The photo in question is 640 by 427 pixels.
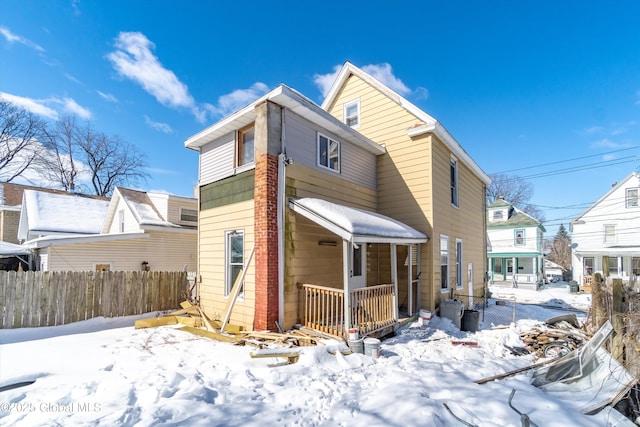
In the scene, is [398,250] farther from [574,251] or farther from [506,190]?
[506,190]

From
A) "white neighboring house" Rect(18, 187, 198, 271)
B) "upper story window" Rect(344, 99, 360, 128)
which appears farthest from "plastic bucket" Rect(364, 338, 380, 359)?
"white neighboring house" Rect(18, 187, 198, 271)

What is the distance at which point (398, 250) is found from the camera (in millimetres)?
11023

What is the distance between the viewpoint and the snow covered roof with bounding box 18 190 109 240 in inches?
707

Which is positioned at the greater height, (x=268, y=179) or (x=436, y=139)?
(x=436, y=139)

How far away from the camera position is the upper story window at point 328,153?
9281mm

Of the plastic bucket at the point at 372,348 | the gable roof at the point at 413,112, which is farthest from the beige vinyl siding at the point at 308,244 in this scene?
the gable roof at the point at 413,112

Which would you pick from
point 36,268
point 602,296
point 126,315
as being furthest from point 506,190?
point 36,268

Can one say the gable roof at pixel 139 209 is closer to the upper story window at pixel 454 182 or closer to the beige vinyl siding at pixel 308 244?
the beige vinyl siding at pixel 308 244

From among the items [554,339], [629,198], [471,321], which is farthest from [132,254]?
[629,198]

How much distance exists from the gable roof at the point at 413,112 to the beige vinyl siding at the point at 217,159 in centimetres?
577

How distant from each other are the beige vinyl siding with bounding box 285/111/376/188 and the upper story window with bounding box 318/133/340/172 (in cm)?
15

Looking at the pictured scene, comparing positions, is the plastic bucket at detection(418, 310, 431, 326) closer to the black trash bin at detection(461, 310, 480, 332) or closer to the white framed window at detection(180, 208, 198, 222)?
the black trash bin at detection(461, 310, 480, 332)

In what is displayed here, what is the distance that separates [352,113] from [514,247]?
24908 millimetres

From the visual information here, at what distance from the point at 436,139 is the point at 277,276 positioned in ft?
24.5
